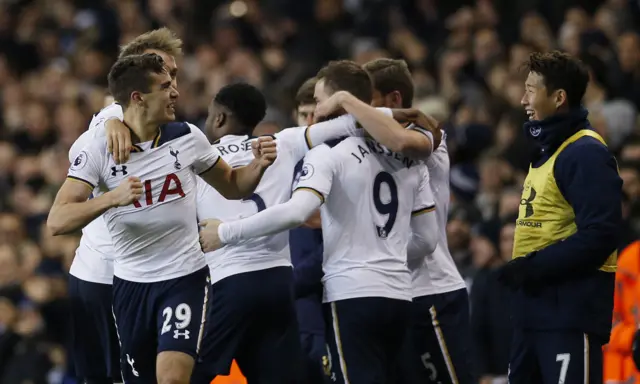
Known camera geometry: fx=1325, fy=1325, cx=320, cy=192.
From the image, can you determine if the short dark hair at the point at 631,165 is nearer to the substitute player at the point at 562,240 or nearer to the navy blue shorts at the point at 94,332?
the substitute player at the point at 562,240

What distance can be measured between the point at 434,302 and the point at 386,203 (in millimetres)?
947

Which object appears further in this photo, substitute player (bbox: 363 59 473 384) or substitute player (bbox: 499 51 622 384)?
substitute player (bbox: 363 59 473 384)

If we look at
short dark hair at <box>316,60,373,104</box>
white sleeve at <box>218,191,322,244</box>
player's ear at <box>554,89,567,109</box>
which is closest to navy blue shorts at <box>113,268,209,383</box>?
white sleeve at <box>218,191,322,244</box>

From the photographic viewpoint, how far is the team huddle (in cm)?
671

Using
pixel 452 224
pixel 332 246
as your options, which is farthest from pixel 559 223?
pixel 452 224

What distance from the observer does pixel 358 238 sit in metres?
6.77

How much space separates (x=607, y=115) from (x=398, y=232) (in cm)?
523

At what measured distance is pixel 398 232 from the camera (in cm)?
689

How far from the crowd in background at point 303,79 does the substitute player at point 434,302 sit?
210 cm

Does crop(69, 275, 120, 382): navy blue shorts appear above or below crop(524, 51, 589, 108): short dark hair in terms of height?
below

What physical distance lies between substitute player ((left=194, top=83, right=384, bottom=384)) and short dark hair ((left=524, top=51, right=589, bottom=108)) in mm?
1232

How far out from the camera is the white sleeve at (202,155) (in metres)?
7.01

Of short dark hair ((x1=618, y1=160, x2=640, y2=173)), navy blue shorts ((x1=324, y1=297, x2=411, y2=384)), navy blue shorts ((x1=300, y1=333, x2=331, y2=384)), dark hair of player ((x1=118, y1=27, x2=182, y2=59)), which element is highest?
dark hair of player ((x1=118, y1=27, x2=182, y2=59))

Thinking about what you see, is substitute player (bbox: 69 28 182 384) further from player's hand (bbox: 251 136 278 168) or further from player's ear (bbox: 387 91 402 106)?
player's ear (bbox: 387 91 402 106)
